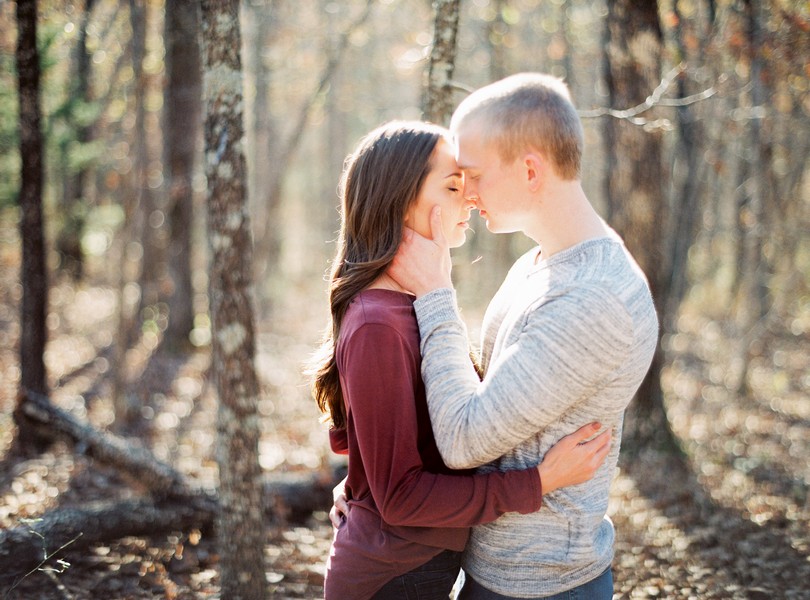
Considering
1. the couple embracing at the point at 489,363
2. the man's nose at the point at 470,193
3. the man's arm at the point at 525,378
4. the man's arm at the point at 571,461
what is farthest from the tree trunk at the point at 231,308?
the man's arm at the point at 571,461

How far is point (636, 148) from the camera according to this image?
21.9 feet

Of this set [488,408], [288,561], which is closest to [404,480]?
[488,408]

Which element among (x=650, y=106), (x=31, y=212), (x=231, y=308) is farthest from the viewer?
(x=31, y=212)

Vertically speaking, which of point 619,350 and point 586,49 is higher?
point 586,49

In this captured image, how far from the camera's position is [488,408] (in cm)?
194

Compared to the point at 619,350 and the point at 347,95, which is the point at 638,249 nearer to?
the point at 619,350

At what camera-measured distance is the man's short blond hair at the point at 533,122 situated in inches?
81.0

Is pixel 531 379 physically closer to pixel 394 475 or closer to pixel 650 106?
pixel 394 475

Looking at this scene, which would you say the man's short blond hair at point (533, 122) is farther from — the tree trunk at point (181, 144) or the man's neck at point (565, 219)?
the tree trunk at point (181, 144)

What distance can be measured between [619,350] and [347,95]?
18.0 m

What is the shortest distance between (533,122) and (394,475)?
1.09 m

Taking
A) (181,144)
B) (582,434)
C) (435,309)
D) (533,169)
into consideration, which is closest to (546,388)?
(582,434)

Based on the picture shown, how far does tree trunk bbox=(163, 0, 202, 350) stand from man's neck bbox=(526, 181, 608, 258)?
710 centimetres

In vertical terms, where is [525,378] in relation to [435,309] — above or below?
below
